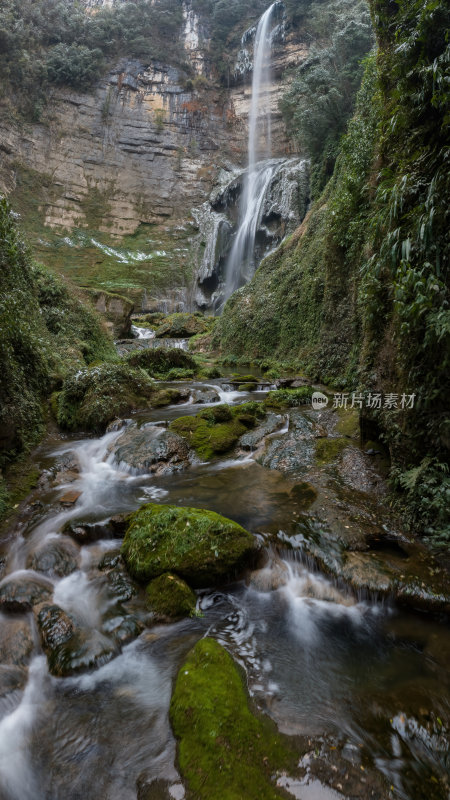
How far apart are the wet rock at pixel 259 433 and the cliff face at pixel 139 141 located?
3164 centimetres

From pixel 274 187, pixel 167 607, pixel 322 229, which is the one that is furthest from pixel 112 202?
pixel 167 607

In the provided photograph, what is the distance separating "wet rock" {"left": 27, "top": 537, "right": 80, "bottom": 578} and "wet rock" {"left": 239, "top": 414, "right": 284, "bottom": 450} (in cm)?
368

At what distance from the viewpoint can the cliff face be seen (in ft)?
105

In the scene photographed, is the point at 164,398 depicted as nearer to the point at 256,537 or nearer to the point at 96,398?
the point at 96,398

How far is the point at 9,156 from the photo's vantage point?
99.2ft

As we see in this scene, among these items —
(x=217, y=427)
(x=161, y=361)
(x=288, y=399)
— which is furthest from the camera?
(x=161, y=361)

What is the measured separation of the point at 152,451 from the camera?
665cm

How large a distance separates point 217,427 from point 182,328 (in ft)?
61.5

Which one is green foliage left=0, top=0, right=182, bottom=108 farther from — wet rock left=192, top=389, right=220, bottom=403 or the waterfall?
wet rock left=192, top=389, right=220, bottom=403

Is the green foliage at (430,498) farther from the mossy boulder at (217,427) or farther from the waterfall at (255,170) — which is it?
the waterfall at (255,170)

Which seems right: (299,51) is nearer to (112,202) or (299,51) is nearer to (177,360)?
(112,202)

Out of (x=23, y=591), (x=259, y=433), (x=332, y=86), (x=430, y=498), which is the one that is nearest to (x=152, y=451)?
(x=259, y=433)

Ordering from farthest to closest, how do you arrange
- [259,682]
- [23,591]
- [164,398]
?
[164,398]
[23,591]
[259,682]

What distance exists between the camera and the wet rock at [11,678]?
2.68 m
